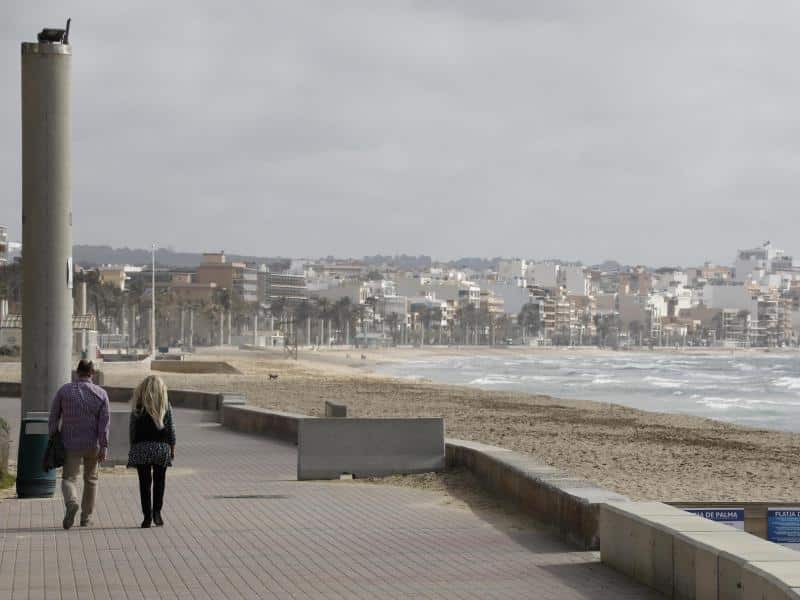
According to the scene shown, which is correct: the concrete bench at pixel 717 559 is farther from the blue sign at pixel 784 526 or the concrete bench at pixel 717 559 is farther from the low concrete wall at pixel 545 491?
the low concrete wall at pixel 545 491

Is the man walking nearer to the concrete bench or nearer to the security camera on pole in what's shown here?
the security camera on pole

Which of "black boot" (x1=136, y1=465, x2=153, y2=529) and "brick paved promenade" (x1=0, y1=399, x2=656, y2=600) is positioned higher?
"black boot" (x1=136, y1=465, x2=153, y2=529)

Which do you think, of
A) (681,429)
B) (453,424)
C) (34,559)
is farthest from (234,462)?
(681,429)

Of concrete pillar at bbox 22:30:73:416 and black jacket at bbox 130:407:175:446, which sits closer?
black jacket at bbox 130:407:175:446

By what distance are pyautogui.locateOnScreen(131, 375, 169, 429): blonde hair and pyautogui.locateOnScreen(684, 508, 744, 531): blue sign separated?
4.23 metres

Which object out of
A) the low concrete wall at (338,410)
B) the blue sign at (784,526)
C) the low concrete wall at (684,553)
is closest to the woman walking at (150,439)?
the low concrete wall at (684,553)

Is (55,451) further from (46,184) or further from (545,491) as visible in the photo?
(46,184)

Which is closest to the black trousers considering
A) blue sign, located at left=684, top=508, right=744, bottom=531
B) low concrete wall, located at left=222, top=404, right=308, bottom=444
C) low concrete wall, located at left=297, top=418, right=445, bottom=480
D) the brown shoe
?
the brown shoe

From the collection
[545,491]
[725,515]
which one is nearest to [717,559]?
[725,515]

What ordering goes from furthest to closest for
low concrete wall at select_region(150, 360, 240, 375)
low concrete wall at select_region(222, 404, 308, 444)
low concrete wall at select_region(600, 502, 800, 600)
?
1. low concrete wall at select_region(150, 360, 240, 375)
2. low concrete wall at select_region(222, 404, 308, 444)
3. low concrete wall at select_region(600, 502, 800, 600)

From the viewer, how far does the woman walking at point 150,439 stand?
1145 cm

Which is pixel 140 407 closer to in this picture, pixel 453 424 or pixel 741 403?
pixel 453 424

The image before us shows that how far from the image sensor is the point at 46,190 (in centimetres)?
1504

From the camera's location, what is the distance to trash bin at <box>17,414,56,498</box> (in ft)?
43.7
